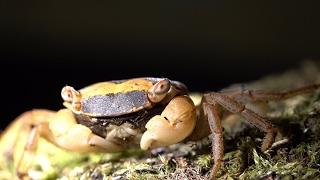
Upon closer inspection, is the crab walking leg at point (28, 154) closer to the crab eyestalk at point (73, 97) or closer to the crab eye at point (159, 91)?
the crab eyestalk at point (73, 97)

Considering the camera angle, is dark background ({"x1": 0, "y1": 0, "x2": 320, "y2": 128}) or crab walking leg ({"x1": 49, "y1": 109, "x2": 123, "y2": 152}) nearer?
crab walking leg ({"x1": 49, "y1": 109, "x2": 123, "y2": 152})

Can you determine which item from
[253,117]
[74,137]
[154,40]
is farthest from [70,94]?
[154,40]

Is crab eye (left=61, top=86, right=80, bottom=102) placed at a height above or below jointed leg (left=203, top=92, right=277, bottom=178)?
above

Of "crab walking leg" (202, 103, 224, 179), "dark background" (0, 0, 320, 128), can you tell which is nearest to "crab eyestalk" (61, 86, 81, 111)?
"crab walking leg" (202, 103, 224, 179)

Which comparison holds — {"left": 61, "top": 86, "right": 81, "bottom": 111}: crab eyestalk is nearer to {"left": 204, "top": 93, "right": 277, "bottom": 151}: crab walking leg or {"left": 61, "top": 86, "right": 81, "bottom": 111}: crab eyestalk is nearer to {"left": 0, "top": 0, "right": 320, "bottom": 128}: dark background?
{"left": 204, "top": 93, "right": 277, "bottom": 151}: crab walking leg

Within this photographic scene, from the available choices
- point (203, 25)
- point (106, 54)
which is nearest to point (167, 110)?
point (106, 54)

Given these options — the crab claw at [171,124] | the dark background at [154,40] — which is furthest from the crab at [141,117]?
the dark background at [154,40]

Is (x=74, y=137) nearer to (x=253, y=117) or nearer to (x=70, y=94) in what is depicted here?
(x=70, y=94)
